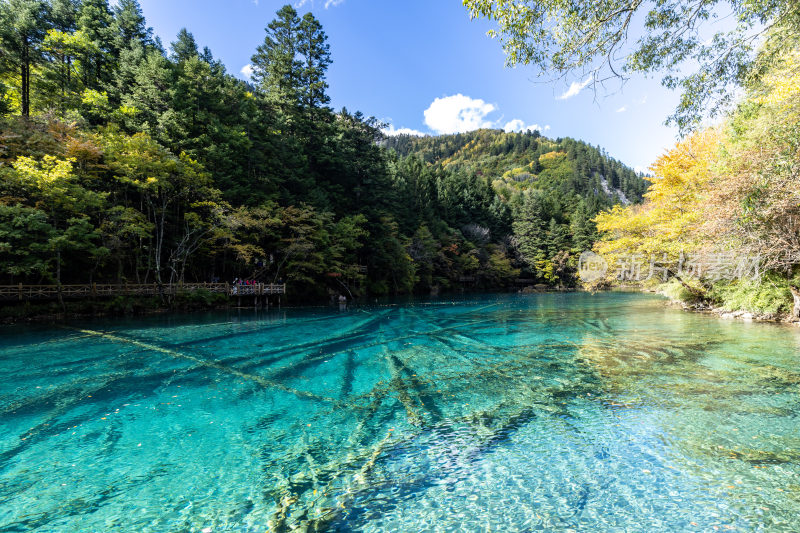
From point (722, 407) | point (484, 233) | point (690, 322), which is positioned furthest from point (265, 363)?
point (484, 233)

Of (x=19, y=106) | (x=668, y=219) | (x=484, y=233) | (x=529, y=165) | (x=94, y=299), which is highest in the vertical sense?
(x=529, y=165)

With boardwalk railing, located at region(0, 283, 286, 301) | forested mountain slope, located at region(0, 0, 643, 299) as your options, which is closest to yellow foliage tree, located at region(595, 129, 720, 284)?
forested mountain slope, located at region(0, 0, 643, 299)

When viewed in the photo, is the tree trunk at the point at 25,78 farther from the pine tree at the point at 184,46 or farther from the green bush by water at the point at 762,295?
the green bush by water at the point at 762,295

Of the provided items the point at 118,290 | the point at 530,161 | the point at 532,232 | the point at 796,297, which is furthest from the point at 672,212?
the point at 530,161

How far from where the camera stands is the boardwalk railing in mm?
15250

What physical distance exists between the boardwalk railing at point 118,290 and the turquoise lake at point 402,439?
7.34 m

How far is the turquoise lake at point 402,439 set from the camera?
3.36 m

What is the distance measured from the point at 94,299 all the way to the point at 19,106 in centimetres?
1547

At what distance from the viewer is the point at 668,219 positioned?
59.5 ft

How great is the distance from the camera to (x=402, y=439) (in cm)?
497

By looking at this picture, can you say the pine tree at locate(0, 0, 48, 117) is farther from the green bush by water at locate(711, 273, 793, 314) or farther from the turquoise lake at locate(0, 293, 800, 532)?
the green bush by water at locate(711, 273, 793, 314)

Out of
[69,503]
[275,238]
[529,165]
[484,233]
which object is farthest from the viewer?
[529,165]

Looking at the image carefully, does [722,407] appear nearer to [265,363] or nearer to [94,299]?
[265,363]

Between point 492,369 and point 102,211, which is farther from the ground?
point 102,211
